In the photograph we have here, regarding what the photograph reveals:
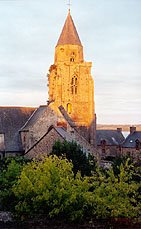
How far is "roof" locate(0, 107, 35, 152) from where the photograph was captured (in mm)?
30391

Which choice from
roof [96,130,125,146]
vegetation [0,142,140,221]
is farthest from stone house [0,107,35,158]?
roof [96,130,125,146]

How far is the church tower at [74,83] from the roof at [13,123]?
13.8m

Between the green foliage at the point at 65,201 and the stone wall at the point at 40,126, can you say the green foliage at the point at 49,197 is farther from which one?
the stone wall at the point at 40,126

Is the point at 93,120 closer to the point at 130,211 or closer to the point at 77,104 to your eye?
the point at 77,104

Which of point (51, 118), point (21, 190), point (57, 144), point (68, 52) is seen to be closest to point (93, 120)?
point (68, 52)

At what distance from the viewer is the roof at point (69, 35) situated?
47.9m

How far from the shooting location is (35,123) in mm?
28734

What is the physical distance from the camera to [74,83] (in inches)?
1885

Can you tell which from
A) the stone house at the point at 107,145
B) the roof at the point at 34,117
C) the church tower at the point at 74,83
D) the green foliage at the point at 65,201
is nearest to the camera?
the green foliage at the point at 65,201

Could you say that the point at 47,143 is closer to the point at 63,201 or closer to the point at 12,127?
the point at 12,127

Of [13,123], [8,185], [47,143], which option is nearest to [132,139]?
[13,123]

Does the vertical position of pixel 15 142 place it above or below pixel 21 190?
above

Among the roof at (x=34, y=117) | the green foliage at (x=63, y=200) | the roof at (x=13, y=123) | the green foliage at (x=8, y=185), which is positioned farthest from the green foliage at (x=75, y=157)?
the roof at (x=13, y=123)

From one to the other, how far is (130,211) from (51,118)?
19.2 m
